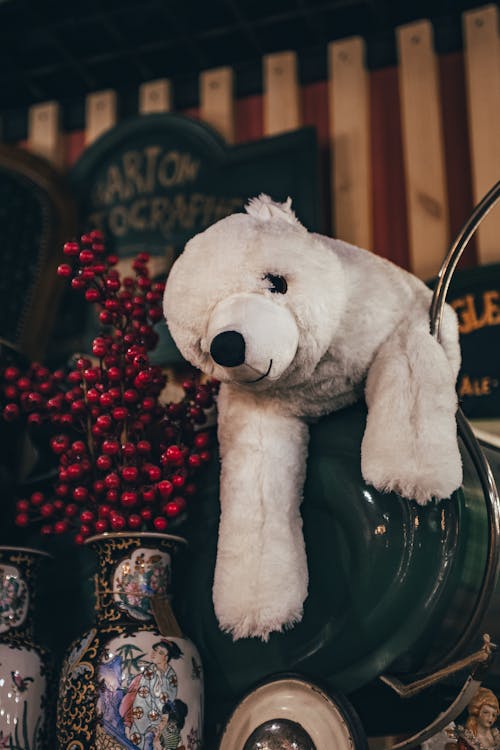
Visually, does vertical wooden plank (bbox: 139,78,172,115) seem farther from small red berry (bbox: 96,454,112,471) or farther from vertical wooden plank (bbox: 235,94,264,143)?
small red berry (bbox: 96,454,112,471)

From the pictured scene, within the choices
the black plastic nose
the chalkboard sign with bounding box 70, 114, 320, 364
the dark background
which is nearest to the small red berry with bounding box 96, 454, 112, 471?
the black plastic nose

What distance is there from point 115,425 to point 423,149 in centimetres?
120

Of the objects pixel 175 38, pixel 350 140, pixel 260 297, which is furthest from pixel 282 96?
pixel 260 297

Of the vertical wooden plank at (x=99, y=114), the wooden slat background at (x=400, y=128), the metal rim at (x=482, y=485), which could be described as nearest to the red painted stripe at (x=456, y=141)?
the wooden slat background at (x=400, y=128)

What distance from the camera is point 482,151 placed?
1.89 metres

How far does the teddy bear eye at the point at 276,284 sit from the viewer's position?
2.93ft

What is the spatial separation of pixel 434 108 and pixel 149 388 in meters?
1.22

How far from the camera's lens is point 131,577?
3.24ft

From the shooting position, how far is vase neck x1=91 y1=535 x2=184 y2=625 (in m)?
0.98

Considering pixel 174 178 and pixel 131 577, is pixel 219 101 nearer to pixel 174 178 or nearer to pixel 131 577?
pixel 174 178

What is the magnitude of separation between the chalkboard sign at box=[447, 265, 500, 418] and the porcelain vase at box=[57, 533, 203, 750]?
33.4 inches

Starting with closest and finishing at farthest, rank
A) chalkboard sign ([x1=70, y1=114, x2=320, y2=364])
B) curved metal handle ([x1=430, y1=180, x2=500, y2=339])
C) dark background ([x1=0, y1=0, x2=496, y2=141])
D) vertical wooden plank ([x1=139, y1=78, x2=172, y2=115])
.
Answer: curved metal handle ([x1=430, y1=180, x2=500, y2=339]) → chalkboard sign ([x1=70, y1=114, x2=320, y2=364]) → dark background ([x1=0, y1=0, x2=496, y2=141]) → vertical wooden plank ([x1=139, y1=78, x2=172, y2=115])

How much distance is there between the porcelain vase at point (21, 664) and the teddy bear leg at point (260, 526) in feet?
0.77

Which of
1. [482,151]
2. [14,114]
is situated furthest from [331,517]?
[14,114]
